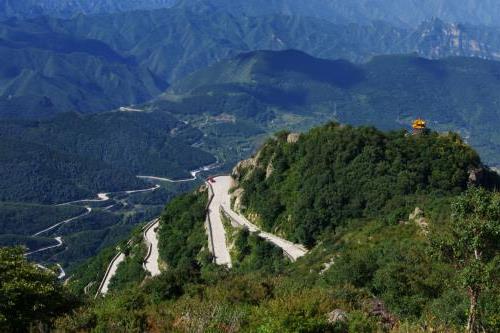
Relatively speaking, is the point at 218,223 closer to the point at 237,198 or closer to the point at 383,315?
the point at 237,198

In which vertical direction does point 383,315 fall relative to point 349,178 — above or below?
above

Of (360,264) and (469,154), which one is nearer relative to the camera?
(360,264)

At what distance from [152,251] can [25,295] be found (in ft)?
162

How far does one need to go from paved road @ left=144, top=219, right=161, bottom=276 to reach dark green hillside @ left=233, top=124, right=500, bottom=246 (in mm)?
11235

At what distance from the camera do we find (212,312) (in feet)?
72.5

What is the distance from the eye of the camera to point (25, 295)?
963 inches

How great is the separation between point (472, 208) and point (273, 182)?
48600 millimetres

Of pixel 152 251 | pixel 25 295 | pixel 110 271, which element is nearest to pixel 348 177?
pixel 152 251

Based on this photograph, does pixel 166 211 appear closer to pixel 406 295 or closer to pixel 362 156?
pixel 362 156

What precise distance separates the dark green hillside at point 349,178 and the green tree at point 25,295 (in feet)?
101

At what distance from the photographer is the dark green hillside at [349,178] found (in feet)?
193

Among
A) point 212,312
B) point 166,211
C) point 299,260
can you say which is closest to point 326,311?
point 212,312

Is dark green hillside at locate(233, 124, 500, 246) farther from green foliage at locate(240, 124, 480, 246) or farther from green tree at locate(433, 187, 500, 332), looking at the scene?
green tree at locate(433, 187, 500, 332)

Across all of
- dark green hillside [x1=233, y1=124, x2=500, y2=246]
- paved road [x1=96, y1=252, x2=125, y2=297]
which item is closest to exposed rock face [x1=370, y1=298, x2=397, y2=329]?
dark green hillside [x1=233, y1=124, x2=500, y2=246]
